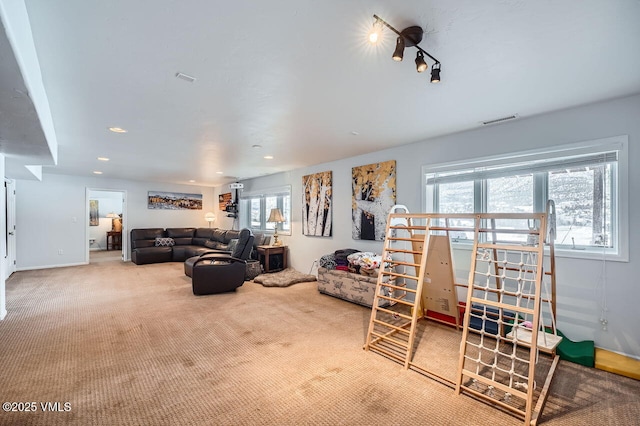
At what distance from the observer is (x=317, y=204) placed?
5707mm

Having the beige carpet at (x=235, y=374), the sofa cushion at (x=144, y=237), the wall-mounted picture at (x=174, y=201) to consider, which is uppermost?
the wall-mounted picture at (x=174, y=201)

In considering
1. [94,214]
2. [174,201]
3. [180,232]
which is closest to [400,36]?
[180,232]

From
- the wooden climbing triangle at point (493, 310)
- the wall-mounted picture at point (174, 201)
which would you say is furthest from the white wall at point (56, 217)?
the wooden climbing triangle at point (493, 310)

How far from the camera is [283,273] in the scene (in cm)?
586

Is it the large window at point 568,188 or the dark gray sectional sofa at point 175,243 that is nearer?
the large window at point 568,188

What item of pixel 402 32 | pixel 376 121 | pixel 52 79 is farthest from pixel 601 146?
pixel 52 79

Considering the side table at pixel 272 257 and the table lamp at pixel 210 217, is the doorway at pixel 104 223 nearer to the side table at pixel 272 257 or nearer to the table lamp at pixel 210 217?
the table lamp at pixel 210 217

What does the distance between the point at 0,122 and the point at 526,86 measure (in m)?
4.50

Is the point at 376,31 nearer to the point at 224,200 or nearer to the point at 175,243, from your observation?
the point at 224,200

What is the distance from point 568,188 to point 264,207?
246 inches

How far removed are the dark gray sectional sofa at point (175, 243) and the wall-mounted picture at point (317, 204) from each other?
2.15 m

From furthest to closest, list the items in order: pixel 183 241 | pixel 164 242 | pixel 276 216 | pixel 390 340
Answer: pixel 183 241
pixel 164 242
pixel 276 216
pixel 390 340

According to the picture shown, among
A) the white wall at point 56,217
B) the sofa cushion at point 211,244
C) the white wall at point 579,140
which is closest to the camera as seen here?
the white wall at point 579,140

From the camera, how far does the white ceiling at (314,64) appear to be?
151 cm
